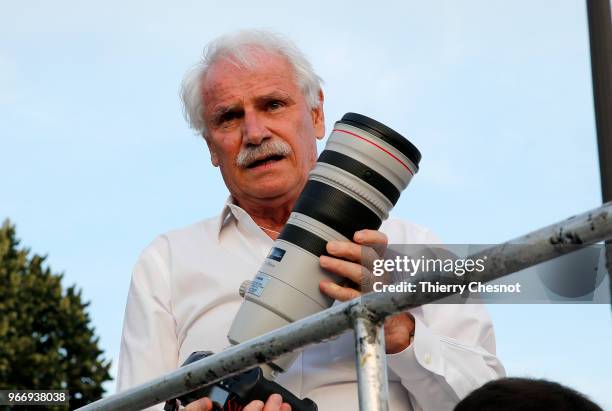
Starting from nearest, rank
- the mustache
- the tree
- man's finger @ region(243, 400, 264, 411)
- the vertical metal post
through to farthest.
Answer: the vertical metal post < man's finger @ region(243, 400, 264, 411) < the mustache < the tree

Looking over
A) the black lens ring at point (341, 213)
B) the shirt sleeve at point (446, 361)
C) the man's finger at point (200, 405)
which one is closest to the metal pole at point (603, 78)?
the shirt sleeve at point (446, 361)

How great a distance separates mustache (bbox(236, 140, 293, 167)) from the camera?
3.03 meters

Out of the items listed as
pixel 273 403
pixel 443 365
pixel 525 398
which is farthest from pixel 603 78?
pixel 525 398

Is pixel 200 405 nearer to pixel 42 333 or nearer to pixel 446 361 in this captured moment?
pixel 446 361

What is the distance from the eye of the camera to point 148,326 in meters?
2.87

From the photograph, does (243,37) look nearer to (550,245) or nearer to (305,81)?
(305,81)

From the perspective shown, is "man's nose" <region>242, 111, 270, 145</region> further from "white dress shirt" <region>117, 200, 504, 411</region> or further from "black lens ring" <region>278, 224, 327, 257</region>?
"black lens ring" <region>278, 224, 327, 257</region>

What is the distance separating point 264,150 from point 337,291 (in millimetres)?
865

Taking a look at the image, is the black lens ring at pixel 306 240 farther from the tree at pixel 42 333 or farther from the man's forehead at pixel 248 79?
the tree at pixel 42 333

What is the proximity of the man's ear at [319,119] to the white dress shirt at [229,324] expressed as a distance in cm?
41

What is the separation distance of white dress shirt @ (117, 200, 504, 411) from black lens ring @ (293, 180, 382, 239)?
26 cm

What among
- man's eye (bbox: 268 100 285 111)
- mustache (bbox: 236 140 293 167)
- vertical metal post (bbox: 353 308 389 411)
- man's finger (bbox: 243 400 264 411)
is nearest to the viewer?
vertical metal post (bbox: 353 308 389 411)

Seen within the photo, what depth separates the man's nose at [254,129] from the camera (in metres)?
3.03

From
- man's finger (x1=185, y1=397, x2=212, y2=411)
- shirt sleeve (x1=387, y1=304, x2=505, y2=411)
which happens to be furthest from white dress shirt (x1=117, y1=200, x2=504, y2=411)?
man's finger (x1=185, y1=397, x2=212, y2=411)
